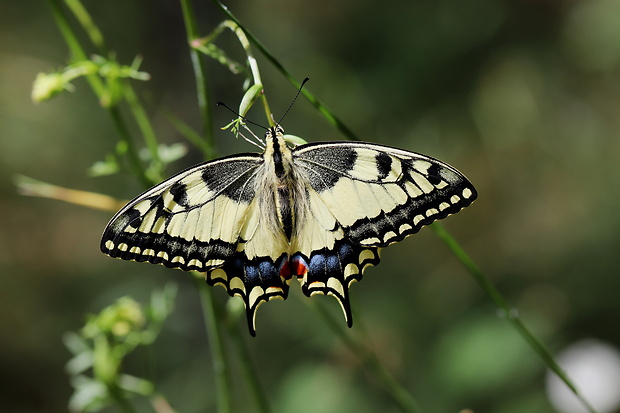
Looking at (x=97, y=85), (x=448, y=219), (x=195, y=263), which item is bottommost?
(x=195, y=263)

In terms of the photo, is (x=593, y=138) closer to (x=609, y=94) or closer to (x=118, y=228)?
(x=609, y=94)

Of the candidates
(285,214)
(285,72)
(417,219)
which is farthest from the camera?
(285,214)

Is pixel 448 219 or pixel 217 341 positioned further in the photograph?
pixel 448 219

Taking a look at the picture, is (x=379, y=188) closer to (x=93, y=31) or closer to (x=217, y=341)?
(x=217, y=341)

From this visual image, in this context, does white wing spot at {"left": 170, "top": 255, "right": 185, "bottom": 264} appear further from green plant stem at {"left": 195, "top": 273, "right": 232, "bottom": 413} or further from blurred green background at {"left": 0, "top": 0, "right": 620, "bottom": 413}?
blurred green background at {"left": 0, "top": 0, "right": 620, "bottom": 413}

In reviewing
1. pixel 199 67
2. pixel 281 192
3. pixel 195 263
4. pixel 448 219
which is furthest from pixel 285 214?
pixel 448 219

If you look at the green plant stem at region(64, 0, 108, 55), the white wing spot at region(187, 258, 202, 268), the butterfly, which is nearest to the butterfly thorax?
the butterfly

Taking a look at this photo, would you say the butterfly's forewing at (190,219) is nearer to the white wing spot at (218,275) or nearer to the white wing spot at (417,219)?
the white wing spot at (218,275)
